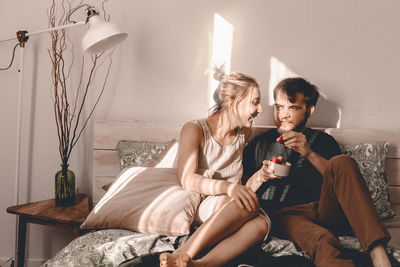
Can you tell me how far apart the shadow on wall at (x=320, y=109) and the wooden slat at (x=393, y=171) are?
346mm

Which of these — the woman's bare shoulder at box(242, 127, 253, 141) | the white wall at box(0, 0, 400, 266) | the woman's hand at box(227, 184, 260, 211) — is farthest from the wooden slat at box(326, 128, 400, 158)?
the woman's hand at box(227, 184, 260, 211)

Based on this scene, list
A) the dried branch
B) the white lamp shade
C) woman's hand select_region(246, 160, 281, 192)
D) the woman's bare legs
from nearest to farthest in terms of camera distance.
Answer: the woman's bare legs < woman's hand select_region(246, 160, 281, 192) < the white lamp shade < the dried branch

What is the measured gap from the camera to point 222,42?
6.45 feet

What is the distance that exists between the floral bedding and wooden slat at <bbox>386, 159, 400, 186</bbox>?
719mm

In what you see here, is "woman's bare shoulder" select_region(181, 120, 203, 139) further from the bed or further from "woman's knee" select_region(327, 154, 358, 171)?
"woman's knee" select_region(327, 154, 358, 171)

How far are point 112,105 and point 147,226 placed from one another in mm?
904

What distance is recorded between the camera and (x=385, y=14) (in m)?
1.97

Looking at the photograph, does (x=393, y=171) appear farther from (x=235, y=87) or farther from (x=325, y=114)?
(x=235, y=87)

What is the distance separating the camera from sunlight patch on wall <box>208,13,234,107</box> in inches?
77.1

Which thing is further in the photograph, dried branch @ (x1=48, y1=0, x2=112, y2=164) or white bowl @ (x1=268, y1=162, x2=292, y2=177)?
dried branch @ (x1=48, y1=0, x2=112, y2=164)

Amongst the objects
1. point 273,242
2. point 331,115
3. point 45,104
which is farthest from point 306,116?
point 45,104

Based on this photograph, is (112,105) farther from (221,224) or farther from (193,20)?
(221,224)

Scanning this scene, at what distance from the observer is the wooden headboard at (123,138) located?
1882 mm

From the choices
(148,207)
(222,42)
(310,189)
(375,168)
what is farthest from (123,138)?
(375,168)
